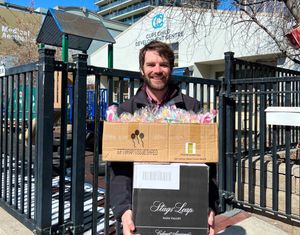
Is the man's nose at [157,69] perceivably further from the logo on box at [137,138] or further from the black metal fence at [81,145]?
the black metal fence at [81,145]

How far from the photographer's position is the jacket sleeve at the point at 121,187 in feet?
6.80

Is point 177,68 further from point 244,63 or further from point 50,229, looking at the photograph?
point 50,229

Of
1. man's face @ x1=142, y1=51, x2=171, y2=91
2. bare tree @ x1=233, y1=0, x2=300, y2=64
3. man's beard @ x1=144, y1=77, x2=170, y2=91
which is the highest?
bare tree @ x1=233, y1=0, x2=300, y2=64

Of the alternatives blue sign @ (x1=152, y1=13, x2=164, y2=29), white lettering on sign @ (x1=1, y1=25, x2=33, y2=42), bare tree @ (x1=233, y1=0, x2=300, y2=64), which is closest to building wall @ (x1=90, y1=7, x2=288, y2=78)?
blue sign @ (x1=152, y1=13, x2=164, y2=29)

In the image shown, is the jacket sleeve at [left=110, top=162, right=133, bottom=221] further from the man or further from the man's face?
the man's face

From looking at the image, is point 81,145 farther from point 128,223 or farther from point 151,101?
point 128,223

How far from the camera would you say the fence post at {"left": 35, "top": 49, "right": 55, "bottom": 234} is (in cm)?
306

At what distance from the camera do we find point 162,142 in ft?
6.68

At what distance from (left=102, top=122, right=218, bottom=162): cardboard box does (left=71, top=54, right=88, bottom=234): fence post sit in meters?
1.25

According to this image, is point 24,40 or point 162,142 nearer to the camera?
point 162,142

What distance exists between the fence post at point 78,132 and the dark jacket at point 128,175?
3.53 feet

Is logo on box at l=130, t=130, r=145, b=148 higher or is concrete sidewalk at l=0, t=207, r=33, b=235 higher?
logo on box at l=130, t=130, r=145, b=148

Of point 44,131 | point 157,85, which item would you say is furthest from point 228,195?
point 157,85

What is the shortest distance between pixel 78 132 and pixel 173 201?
1.48 meters
